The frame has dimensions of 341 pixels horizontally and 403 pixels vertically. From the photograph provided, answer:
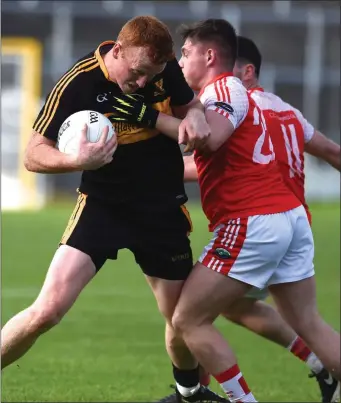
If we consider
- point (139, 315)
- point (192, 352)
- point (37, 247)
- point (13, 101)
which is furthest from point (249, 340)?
point (13, 101)

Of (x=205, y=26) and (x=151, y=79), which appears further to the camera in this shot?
(x=205, y=26)

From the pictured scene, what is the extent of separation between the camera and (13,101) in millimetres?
26531

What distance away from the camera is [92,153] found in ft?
16.7

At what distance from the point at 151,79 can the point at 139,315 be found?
16.8 ft

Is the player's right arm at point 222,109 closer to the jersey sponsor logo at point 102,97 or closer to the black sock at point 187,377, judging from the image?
the jersey sponsor logo at point 102,97

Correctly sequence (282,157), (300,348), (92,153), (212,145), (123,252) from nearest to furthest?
(92,153)
(212,145)
(282,157)
(300,348)
(123,252)

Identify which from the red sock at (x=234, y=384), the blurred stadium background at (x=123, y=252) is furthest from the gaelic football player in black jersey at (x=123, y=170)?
the blurred stadium background at (x=123, y=252)

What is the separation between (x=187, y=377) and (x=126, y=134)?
1534 millimetres

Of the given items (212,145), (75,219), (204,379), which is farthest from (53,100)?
(204,379)

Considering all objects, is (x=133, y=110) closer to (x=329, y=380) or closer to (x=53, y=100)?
(x=53, y=100)

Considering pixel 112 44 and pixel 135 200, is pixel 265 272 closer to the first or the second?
pixel 135 200

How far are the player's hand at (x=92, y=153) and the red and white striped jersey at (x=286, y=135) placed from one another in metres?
1.36

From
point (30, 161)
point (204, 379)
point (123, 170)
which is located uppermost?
point (30, 161)

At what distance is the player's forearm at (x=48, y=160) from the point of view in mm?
5191
